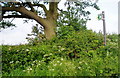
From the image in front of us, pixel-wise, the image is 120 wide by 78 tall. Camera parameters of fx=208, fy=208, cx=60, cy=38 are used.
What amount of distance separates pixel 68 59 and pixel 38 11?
812 centimetres

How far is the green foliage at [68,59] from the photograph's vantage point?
546cm

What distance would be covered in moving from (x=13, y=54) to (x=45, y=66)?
196 centimetres

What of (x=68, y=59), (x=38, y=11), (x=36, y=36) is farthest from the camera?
(x=38, y=11)

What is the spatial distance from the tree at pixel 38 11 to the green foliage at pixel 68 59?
411cm

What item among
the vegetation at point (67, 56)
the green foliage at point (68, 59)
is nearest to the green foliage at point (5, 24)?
the vegetation at point (67, 56)

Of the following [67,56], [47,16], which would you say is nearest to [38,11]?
[47,16]

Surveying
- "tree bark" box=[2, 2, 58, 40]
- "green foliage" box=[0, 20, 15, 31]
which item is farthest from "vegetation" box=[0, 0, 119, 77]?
"green foliage" box=[0, 20, 15, 31]

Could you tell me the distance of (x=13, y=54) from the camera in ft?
24.7

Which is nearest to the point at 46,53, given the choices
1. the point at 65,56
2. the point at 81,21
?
the point at 65,56

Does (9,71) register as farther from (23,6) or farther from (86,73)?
(23,6)

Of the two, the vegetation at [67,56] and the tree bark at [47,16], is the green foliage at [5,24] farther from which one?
the vegetation at [67,56]

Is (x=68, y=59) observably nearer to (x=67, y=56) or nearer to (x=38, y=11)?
(x=67, y=56)

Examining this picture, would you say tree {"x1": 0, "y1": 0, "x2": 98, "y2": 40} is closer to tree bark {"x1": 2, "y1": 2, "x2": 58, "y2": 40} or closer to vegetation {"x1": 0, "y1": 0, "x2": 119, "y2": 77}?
tree bark {"x1": 2, "y1": 2, "x2": 58, "y2": 40}

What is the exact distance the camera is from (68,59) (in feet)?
22.1
